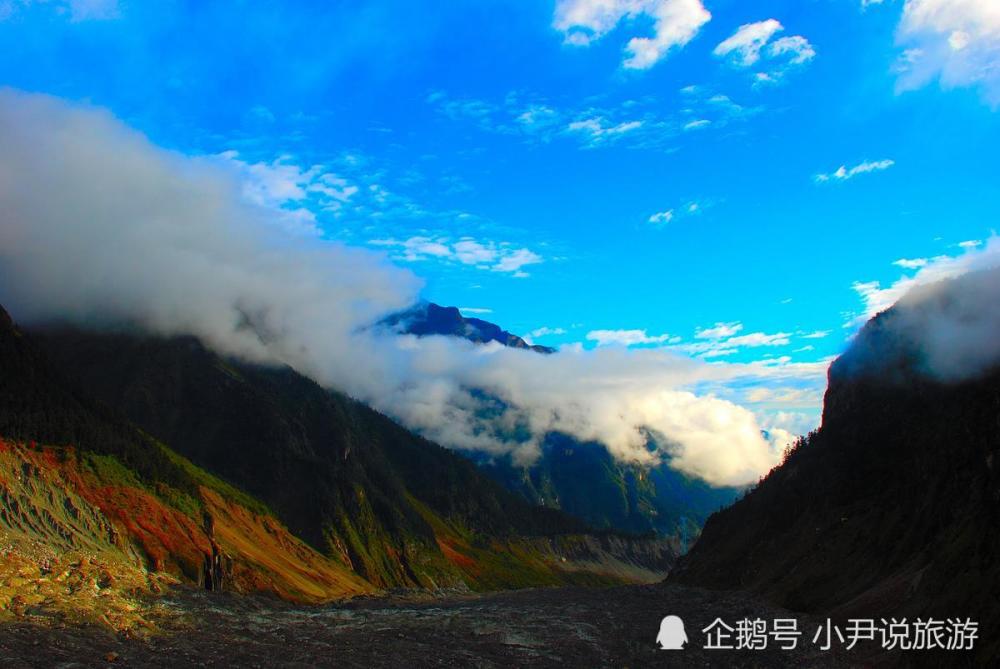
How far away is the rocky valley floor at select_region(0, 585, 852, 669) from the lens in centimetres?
5691

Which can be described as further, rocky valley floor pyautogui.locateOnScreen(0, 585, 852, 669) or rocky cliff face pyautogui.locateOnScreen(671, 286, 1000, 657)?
rocky cliff face pyautogui.locateOnScreen(671, 286, 1000, 657)

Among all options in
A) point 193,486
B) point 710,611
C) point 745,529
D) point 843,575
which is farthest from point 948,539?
point 193,486

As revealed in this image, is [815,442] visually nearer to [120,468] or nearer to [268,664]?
[268,664]

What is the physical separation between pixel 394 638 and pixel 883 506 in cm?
6206

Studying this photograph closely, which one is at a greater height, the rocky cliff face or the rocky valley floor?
the rocky cliff face

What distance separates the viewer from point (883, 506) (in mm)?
91500

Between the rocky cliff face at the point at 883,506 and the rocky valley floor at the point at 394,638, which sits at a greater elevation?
the rocky cliff face at the point at 883,506

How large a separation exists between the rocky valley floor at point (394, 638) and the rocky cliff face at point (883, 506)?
835 cm

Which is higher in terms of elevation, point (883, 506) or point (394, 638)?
point (883, 506)

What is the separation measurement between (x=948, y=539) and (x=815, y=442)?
264 feet

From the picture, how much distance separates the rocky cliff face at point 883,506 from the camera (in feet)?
191

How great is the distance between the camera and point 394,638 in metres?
76.9

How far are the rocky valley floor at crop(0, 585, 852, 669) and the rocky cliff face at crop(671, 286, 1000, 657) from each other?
835cm

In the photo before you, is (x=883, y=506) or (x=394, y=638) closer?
(x=394, y=638)
